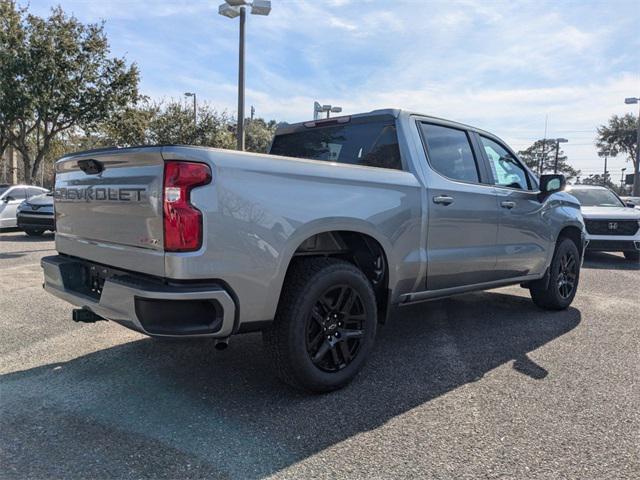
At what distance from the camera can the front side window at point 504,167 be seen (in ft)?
15.7

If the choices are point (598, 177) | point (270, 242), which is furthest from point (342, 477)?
point (598, 177)

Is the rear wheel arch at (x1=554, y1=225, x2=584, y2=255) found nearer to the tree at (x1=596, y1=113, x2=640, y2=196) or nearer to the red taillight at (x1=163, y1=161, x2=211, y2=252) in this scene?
the red taillight at (x1=163, y1=161, x2=211, y2=252)

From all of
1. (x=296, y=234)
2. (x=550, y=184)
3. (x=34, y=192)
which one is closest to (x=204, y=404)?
(x=296, y=234)

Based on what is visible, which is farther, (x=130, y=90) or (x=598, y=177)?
(x=598, y=177)

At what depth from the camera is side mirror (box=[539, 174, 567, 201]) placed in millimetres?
5168

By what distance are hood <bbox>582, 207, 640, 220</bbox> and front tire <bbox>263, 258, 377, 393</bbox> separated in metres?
8.42

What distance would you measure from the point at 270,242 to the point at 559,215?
3901 mm

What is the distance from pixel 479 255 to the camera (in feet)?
14.5

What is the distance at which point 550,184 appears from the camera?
5168mm

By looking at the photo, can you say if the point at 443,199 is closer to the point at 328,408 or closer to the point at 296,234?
the point at 296,234

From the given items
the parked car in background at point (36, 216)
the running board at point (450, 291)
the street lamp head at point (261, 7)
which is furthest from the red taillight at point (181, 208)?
the parked car in background at point (36, 216)

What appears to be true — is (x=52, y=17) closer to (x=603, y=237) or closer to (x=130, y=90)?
(x=130, y=90)

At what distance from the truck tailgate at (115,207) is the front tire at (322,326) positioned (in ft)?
2.69

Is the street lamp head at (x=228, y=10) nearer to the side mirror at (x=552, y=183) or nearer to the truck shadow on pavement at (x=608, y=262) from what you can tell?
the side mirror at (x=552, y=183)
